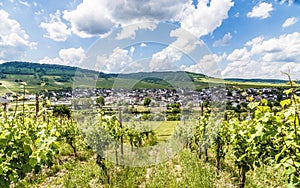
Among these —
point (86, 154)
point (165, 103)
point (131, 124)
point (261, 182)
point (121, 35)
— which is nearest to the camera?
point (261, 182)

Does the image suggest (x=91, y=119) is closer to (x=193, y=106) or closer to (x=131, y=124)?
(x=131, y=124)

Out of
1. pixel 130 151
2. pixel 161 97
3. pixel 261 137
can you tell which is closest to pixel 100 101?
pixel 130 151

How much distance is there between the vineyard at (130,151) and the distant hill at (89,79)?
0.71m

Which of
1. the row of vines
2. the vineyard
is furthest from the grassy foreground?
the row of vines

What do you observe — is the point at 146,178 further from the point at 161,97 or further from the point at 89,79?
the point at 161,97

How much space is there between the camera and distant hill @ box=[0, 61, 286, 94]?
26.2 ft

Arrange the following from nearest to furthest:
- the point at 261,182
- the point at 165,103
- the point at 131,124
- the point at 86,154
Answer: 1. the point at 261,182
2. the point at 86,154
3. the point at 131,124
4. the point at 165,103

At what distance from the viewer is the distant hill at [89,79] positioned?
8.00 m

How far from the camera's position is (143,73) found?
9.91m

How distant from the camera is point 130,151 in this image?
36.5ft

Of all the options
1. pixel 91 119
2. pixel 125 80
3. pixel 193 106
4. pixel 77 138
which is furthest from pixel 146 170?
pixel 193 106

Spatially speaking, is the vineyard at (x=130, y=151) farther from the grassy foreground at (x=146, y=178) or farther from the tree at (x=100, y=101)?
the tree at (x=100, y=101)

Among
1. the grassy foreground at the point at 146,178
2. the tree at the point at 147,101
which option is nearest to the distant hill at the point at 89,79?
the tree at the point at 147,101

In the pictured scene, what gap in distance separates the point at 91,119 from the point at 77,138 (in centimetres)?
244
